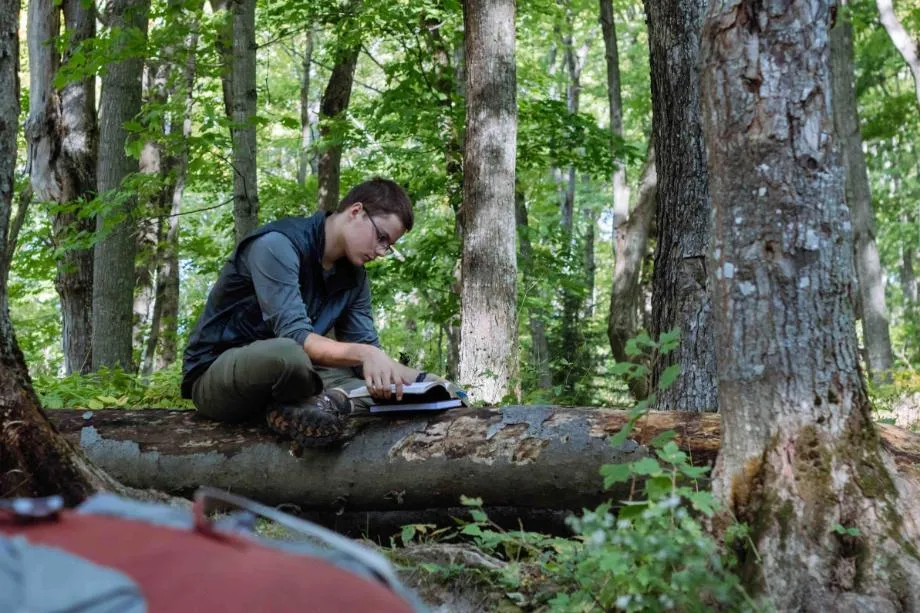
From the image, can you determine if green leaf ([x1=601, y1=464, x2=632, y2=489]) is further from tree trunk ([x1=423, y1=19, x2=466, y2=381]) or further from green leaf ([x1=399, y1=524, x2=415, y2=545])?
tree trunk ([x1=423, y1=19, x2=466, y2=381])

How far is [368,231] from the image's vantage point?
457 centimetres

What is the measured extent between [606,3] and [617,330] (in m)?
5.19

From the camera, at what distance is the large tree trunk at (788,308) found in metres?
3.02

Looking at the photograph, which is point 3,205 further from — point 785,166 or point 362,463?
point 785,166

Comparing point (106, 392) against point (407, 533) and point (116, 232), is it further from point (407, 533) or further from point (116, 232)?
point (407, 533)

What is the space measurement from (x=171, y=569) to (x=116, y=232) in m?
8.75

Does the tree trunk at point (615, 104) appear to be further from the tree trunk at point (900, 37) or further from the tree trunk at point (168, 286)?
the tree trunk at point (168, 286)

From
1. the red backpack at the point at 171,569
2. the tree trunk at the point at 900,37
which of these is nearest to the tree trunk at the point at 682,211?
the red backpack at the point at 171,569

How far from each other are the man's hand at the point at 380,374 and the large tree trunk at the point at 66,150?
675 cm

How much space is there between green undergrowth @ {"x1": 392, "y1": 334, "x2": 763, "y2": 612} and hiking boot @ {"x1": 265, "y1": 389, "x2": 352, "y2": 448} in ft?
2.47

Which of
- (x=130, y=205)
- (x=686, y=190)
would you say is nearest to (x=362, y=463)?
(x=686, y=190)

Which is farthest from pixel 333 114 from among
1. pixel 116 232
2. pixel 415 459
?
pixel 415 459

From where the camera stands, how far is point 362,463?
4.30 metres

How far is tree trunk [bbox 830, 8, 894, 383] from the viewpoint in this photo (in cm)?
1435
